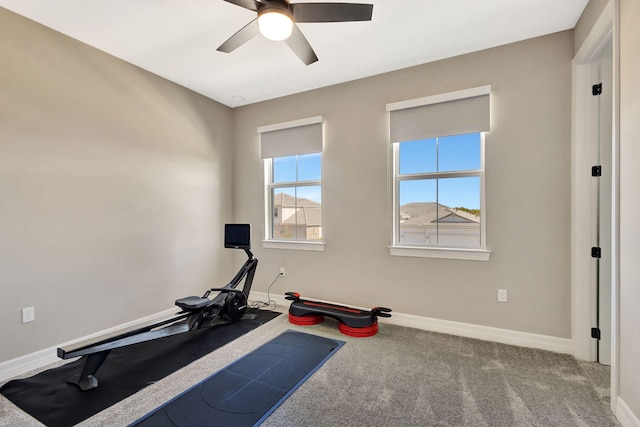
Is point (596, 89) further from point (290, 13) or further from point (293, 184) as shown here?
point (293, 184)

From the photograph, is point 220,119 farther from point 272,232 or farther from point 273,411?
point 273,411

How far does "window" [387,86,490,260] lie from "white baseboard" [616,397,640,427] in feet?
4.33

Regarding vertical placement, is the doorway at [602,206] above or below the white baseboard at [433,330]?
above

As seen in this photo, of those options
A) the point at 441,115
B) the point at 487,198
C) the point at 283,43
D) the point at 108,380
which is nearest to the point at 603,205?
the point at 487,198

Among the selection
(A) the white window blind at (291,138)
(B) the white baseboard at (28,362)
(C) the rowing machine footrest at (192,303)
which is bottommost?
(B) the white baseboard at (28,362)

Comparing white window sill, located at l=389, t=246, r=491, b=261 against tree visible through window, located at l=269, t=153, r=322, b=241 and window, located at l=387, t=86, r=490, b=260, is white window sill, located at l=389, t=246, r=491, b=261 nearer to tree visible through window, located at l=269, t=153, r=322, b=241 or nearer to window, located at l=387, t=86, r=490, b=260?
window, located at l=387, t=86, r=490, b=260

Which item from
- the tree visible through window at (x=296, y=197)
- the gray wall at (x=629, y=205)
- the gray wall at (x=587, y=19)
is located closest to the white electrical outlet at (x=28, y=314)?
the tree visible through window at (x=296, y=197)

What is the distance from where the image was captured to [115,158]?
117 inches

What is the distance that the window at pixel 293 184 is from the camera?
3.76m

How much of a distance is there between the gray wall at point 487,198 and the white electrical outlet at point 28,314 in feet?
7.77

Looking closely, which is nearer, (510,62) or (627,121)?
(627,121)

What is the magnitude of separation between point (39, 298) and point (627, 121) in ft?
13.9

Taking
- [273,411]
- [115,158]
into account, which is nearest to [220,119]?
[115,158]

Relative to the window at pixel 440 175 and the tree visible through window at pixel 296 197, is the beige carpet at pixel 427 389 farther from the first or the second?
the tree visible through window at pixel 296 197
